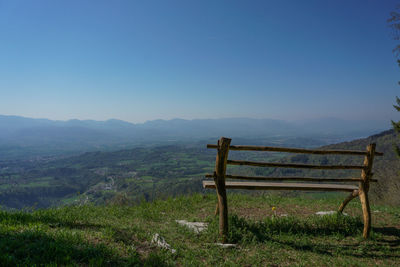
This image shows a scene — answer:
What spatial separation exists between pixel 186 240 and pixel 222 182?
4.10 ft

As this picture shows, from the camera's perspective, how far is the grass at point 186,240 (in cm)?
281

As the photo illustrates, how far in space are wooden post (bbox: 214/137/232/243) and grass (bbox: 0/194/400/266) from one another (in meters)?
0.19

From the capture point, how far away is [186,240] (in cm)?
399

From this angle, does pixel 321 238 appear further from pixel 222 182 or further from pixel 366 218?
pixel 222 182

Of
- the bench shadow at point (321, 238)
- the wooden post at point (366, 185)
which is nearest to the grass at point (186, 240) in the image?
the bench shadow at point (321, 238)

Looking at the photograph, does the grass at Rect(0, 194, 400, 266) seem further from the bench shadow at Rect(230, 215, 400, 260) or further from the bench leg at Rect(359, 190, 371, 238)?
the bench leg at Rect(359, 190, 371, 238)

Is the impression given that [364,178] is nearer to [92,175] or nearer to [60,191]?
[60,191]

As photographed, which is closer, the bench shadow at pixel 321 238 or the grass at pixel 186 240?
the grass at pixel 186 240

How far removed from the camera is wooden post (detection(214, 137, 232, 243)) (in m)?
4.05

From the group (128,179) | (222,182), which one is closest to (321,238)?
(222,182)

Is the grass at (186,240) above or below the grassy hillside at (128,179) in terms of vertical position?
above

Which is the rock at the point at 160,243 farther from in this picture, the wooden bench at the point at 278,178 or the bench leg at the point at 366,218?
the bench leg at the point at 366,218

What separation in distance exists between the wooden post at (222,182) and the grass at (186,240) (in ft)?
Result: 0.63

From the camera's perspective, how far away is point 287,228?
474cm
